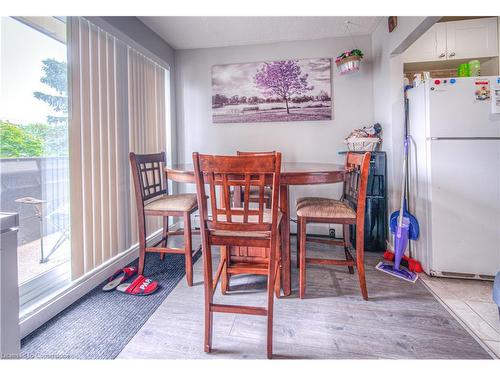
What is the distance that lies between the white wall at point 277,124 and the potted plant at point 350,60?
0.86 ft

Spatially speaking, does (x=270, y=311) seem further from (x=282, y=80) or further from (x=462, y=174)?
(x=282, y=80)

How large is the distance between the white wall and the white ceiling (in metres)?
0.12

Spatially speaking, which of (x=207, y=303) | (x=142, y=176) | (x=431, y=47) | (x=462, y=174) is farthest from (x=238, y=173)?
(x=431, y=47)

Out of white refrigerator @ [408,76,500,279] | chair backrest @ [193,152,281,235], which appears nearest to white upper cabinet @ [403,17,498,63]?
white refrigerator @ [408,76,500,279]

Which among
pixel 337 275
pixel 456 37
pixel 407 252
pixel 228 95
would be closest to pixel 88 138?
pixel 228 95

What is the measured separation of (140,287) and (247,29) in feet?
8.98

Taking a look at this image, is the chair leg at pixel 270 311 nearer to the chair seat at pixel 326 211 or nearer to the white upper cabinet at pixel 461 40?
the chair seat at pixel 326 211

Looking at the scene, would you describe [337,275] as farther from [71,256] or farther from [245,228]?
[71,256]

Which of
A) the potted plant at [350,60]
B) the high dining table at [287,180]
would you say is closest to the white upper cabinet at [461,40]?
the potted plant at [350,60]

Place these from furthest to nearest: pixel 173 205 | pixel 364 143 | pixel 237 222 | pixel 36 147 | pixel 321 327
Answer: pixel 364 143, pixel 173 205, pixel 36 147, pixel 321 327, pixel 237 222

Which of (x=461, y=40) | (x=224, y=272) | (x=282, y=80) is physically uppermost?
(x=461, y=40)

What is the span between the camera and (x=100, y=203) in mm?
2023

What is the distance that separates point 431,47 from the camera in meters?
2.52

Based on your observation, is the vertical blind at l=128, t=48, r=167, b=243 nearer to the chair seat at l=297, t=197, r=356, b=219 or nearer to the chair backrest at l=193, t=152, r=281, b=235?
the chair backrest at l=193, t=152, r=281, b=235
